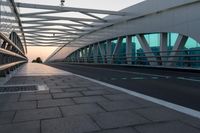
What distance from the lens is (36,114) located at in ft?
11.7

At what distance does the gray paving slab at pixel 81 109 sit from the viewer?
3.71 metres

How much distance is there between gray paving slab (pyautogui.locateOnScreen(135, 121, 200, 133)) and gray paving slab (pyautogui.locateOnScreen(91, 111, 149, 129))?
7.4 inches

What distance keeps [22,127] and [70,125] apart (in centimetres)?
60

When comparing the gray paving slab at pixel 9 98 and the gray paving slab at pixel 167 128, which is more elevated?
the gray paving slab at pixel 9 98

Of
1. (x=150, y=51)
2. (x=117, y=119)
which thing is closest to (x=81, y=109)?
(x=117, y=119)

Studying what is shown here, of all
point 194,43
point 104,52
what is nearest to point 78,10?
point 194,43

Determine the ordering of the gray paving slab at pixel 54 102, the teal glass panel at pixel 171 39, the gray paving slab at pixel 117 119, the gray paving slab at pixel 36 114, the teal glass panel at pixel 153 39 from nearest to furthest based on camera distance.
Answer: the gray paving slab at pixel 117 119, the gray paving slab at pixel 36 114, the gray paving slab at pixel 54 102, the teal glass panel at pixel 171 39, the teal glass panel at pixel 153 39

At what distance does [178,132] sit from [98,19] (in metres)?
26.4

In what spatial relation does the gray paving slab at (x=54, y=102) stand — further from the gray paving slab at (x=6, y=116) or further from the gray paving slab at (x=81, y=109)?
the gray paving slab at (x=6, y=116)

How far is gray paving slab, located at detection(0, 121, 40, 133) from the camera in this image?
2.82m

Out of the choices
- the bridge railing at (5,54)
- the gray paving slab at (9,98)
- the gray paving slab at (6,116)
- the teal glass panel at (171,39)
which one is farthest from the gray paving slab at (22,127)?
the teal glass panel at (171,39)

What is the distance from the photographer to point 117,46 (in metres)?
30.7

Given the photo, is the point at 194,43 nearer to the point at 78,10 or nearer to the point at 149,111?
the point at 78,10

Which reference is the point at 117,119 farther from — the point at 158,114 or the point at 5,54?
the point at 5,54
